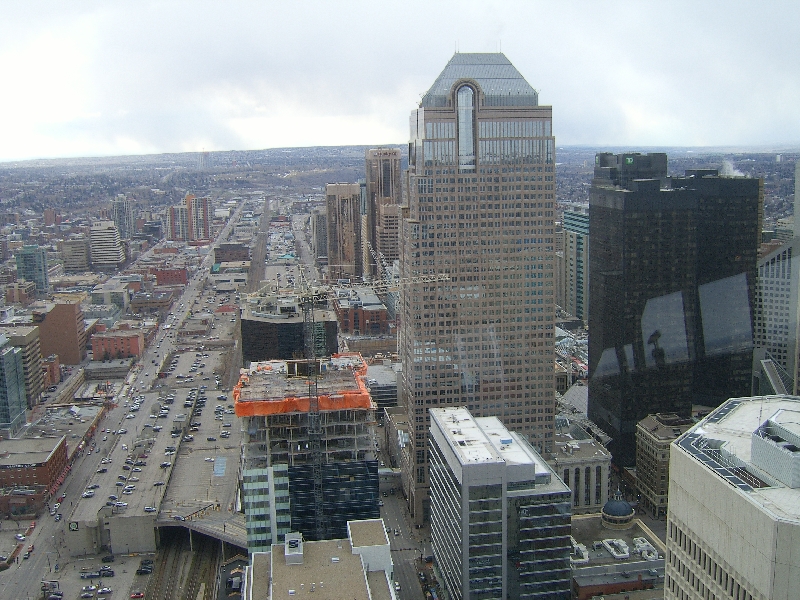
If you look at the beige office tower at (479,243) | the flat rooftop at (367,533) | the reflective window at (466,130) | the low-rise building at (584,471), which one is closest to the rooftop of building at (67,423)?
the beige office tower at (479,243)

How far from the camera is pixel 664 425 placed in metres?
18.9

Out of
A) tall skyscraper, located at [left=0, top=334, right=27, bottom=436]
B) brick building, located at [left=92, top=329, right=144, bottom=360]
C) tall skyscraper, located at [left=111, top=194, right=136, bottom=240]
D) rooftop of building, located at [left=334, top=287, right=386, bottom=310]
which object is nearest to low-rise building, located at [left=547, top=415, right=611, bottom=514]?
tall skyscraper, located at [left=0, top=334, right=27, bottom=436]

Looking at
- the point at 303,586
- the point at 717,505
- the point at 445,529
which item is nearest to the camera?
the point at 717,505

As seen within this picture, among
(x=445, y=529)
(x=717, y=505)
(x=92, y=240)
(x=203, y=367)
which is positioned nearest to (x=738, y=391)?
(x=445, y=529)

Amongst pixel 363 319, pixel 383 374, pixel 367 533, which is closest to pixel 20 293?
pixel 363 319

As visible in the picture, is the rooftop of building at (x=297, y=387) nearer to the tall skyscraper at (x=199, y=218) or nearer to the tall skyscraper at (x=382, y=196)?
the tall skyscraper at (x=382, y=196)

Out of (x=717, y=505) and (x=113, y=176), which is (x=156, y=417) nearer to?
(x=717, y=505)

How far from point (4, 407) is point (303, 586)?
53.3 feet

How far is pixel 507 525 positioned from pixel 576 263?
2076 cm

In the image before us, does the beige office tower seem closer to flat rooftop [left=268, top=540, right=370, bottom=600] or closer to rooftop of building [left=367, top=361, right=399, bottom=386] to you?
rooftop of building [left=367, top=361, right=399, bottom=386]

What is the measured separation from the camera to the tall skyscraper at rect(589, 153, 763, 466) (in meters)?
19.7

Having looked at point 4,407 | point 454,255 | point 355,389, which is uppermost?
point 454,255

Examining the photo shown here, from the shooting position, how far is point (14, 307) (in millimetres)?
35344

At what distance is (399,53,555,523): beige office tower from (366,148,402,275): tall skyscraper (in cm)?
2082
